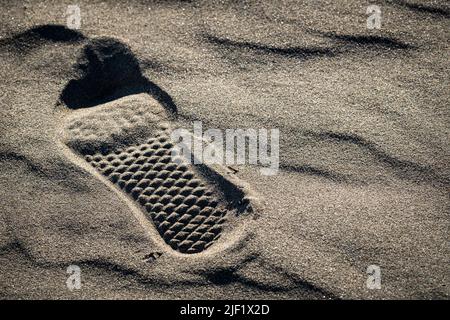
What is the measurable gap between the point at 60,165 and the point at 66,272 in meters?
0.38

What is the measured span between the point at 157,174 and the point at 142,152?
0.10 metres

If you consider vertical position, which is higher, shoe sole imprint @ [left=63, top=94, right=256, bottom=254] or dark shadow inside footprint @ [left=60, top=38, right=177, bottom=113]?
dark shadow inside footprint @ [left=60, top=38, right=177, bottom=113]

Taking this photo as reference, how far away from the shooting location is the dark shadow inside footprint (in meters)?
1.64

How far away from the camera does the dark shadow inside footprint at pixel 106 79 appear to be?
164cm

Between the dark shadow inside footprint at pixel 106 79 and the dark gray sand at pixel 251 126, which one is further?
the dark shadow inside footprint at pixel 106 79

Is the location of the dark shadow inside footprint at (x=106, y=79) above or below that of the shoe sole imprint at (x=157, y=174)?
above

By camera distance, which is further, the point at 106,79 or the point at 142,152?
the point at 106,79

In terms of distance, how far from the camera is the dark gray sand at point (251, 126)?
1430mm

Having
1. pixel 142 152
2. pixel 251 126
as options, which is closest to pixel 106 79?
pixel 142 152

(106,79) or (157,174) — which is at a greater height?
(106,79)

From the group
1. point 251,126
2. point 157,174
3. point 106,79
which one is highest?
point 106,79

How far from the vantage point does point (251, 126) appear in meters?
1.59

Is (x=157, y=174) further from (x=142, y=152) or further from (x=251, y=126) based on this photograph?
(x=251, y=126)

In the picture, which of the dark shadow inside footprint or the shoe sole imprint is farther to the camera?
the dark shadow inside footprint
